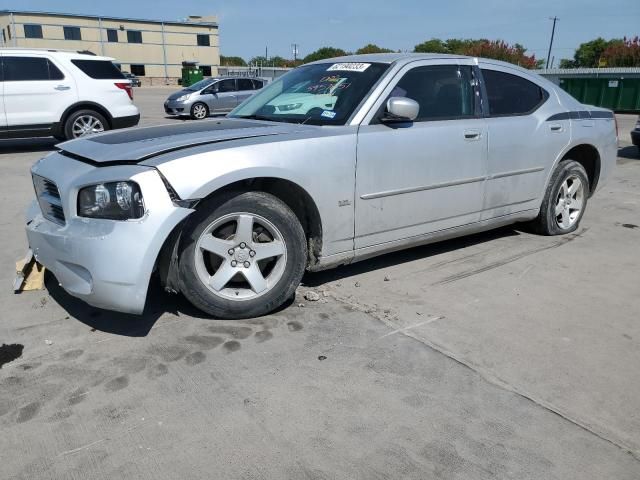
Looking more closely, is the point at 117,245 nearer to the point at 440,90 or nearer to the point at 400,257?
the point at 400,257

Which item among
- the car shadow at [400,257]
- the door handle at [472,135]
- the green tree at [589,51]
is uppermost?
the green tree at [589,51]

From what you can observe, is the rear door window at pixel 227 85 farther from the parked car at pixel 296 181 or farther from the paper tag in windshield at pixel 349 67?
the paper tag in windshield at pixel 349 67

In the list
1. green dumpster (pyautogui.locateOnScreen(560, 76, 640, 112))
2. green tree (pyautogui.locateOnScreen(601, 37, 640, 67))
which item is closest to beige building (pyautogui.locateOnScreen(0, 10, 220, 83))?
green tree (pyautogui.locateOnScreen(601, 37, 640, 67))

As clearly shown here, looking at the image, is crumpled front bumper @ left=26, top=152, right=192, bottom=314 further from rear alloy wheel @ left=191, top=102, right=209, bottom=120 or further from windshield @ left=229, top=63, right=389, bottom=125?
rear alloy wheel @ left=191, top=102, right=209, bottom=120

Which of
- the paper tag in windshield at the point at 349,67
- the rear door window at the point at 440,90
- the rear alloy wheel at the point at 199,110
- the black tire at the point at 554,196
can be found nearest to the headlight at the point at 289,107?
the paper tag in windshield at the point at 349,67

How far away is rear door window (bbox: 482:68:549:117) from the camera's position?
4.60m

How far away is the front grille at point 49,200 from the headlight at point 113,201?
11.7 inches

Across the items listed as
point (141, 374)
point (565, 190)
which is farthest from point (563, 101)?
point (141, 374)

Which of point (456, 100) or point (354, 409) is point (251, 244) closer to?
point (354, 409)

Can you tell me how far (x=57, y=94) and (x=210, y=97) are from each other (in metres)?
8.99

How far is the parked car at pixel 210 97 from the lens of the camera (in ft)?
60.4

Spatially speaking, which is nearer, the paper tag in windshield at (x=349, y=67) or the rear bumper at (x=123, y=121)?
the paper tag in windshield at (x=349, y=67)

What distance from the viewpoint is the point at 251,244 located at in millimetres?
3381

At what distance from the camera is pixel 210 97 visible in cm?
1880
